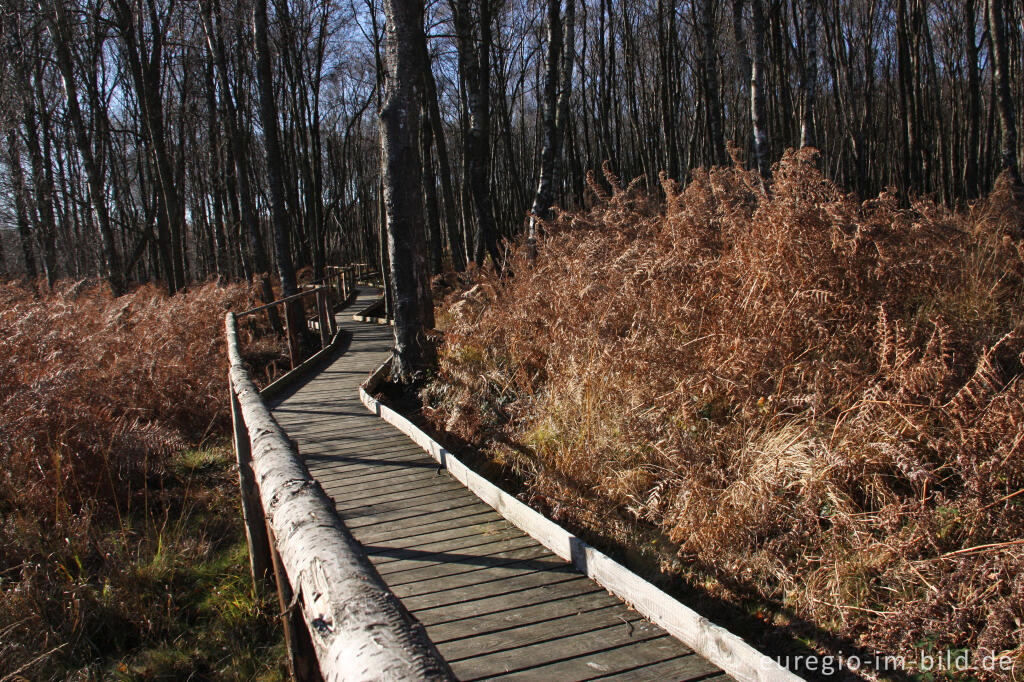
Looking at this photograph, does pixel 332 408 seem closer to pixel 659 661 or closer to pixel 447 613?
pixel 447 613

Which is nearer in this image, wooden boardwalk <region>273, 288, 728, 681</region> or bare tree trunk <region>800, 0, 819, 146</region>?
wooden boardwalk <region>273, 288, 728, 681</region>

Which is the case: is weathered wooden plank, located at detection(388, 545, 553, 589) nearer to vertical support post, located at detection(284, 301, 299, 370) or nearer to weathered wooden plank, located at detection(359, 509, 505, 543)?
weathered wooden plank, located at detection(359, 509, 505, 543)

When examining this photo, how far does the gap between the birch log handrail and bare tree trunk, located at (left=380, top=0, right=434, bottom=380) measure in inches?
257

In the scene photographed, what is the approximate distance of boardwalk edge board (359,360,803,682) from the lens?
3252 millimetres

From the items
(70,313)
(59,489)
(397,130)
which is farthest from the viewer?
(70,313)

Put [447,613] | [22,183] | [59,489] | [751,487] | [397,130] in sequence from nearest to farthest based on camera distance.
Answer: [447,613] → [751,487] → [59,489] → [397,130] → [22,183]

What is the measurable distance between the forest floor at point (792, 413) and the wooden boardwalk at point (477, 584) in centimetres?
61

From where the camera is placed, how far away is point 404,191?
911 centimetres

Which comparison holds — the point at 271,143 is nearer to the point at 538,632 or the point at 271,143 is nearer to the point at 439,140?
the point at 439,140

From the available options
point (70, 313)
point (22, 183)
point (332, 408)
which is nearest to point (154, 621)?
point (332, 408)

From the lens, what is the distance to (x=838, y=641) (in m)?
3.67

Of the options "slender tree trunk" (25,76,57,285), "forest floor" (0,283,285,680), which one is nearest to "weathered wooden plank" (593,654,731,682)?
"forest floor" (0,283,285,680)

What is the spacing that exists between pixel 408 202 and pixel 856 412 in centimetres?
633

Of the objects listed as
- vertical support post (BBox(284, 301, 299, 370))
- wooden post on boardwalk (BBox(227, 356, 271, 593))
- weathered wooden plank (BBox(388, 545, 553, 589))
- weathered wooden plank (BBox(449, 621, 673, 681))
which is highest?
vertical support post (BBox(284, 301, 299, 370))
